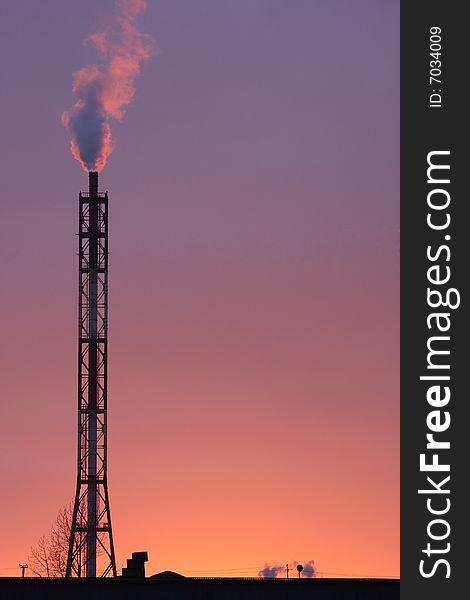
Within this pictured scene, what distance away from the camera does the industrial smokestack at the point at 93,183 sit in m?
134

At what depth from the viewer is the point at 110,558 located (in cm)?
13162

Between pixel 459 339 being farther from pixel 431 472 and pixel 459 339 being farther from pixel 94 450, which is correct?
pixel 94 450

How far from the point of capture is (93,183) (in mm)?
134750

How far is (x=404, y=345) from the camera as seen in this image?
63.2m

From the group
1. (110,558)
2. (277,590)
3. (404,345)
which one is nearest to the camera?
(404,345)

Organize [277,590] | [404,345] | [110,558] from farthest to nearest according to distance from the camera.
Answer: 1. [110,558]
2. [277,590]
3. [404,345]

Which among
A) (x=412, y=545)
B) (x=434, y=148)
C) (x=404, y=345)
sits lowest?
(x=412, y=545)

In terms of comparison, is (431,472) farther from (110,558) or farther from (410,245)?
(110,558)

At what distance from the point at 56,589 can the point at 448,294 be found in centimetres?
3271

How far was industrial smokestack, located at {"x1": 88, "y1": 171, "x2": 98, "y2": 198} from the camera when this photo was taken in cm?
13450

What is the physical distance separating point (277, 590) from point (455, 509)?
28.2 meters

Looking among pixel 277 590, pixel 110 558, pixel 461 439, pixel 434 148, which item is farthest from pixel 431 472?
pixel 110 558

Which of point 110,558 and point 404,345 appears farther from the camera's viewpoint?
point 110,558

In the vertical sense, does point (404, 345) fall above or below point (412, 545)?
above
